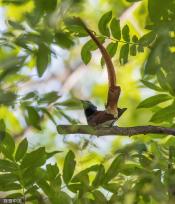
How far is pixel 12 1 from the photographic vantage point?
96cm

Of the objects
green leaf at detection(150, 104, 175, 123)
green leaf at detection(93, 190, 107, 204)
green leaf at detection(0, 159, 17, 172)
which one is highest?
green leaf at detection(150, 104, 175, 123)

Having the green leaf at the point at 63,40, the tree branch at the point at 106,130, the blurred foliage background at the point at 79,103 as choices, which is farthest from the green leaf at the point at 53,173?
the green leaf at the point at 63,40

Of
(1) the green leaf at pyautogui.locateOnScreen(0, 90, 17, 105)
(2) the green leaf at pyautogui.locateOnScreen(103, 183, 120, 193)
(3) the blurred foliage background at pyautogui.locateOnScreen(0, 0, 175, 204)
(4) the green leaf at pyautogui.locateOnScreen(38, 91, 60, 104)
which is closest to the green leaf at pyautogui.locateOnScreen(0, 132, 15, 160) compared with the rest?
(3) the blurred foliage background at pyautogui.locateOnScreen(0, 0, 175, 204)

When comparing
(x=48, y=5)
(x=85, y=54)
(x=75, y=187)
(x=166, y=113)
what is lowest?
(x=75, y=187)

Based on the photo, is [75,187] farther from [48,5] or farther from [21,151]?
[48,5]

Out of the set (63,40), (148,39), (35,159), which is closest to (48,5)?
(63,40)

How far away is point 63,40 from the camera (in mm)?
975

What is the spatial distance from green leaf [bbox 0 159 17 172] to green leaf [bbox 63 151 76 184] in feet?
0.34

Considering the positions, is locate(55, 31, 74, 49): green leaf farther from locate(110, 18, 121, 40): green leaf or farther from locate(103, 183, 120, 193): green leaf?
locate(103, 183, 120, 193): green leaf

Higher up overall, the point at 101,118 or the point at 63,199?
the point at 101,118

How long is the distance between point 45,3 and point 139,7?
4.96ft

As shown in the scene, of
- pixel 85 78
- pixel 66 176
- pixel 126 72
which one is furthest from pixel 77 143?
pixel 85 78

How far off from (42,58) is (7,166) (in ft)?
0.79

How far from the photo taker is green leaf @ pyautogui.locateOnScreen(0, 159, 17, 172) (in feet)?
3.41
